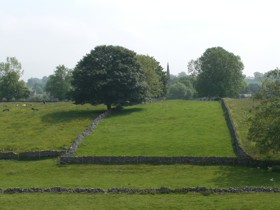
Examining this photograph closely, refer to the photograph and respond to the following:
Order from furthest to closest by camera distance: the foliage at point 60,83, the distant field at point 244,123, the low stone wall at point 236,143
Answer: the foliage at point 60,83 → the distant field at point 244,123 → the low stone wall at point 236,143

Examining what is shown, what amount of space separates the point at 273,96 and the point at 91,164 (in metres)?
24.2

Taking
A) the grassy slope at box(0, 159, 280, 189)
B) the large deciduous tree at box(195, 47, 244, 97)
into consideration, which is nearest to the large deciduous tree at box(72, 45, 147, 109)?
the grassy slope at box(0, 159, 280, 189)

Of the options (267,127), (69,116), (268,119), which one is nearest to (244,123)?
(268,119)

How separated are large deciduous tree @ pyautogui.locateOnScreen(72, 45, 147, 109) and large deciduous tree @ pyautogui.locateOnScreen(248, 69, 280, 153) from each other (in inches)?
1248

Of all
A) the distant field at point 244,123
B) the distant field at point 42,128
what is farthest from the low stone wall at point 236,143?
the distant field at point 42,128

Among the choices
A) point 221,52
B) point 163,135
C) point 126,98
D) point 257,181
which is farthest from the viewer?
point 221,52

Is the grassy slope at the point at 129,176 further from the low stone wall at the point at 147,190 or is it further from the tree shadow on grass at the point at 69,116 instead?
the tree shadow on grass at the point at 69,116

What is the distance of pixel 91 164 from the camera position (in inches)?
2060

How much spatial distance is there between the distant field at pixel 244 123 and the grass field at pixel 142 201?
1519cm

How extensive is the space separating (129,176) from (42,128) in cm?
2904

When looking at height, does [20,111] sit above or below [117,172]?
above

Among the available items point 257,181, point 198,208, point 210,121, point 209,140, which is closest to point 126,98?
point 210,121

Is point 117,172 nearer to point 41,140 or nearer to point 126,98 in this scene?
point 41,140

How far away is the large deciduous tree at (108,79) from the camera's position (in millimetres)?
80250
